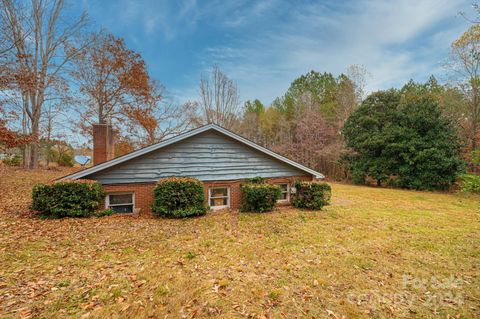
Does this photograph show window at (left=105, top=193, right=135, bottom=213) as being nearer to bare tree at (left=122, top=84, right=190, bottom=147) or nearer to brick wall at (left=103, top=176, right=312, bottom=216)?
brick wall at (left=103, top=176, right=312, bottom=216)

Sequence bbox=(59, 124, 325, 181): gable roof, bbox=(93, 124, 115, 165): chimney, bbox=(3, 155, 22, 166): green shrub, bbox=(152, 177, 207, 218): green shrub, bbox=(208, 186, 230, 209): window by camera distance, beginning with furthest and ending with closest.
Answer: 1. bbox=(3, 155, 22, 166): green shrub
2. bbox=(93, 124, 115, 165): chimney
3. bbox=(208, 186, 230, 209): window
4. bbox=(152, 177, 207, 218): green shrub
5. bbox=(59, 124, 325, 181): gable roof

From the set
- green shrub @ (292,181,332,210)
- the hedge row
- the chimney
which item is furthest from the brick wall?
green shrub @ (292,181,332,210)

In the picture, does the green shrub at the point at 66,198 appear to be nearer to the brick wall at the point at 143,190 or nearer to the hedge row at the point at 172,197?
the hedge row at the point at 172,197

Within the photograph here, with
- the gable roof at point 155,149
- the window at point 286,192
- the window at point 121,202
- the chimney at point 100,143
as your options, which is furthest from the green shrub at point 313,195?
the chimney at point 100,143

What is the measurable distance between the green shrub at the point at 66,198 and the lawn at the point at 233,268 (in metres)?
0.51

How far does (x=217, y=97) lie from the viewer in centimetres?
2634

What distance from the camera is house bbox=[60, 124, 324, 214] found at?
8594 mm

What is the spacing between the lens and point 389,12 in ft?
36.2

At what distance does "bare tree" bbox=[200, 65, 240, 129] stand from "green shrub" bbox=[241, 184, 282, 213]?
18.1m

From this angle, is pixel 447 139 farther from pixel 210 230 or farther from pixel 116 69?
pixel 116 69

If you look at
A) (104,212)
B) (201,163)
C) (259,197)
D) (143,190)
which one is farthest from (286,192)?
(104,212)

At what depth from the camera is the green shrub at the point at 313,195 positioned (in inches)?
402

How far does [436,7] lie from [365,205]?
1035 centimetres

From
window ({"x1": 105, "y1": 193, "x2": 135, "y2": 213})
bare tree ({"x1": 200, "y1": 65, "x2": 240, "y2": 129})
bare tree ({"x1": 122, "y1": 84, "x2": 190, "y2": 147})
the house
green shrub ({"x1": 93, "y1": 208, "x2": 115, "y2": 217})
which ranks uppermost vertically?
bare tree ({"x1": 200, "y1": 65, "x2": 240, "y2": 129})
